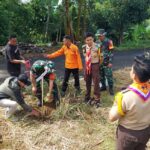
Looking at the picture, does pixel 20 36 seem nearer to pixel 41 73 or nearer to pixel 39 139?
pixel 41 73

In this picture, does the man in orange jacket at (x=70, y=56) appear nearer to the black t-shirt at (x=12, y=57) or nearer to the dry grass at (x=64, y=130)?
the black t-shirt at (x=12, y=57)

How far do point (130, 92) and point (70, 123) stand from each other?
287cm

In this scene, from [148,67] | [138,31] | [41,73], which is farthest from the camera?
[138,31]

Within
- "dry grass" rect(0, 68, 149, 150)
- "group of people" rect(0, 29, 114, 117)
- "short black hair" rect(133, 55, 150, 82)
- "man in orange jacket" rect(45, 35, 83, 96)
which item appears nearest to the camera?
"short black hair" rect(133, 55, 150, 82)

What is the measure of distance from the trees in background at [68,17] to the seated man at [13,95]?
1014 cm

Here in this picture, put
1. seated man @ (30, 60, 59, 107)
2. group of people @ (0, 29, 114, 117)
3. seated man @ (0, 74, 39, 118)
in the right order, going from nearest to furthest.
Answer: seated man @ (0, 74, 39, 118)
group of people @ (0, 29, 114, 117)
seated man @ (30, 60, 59, 107)

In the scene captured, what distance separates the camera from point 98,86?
660cm

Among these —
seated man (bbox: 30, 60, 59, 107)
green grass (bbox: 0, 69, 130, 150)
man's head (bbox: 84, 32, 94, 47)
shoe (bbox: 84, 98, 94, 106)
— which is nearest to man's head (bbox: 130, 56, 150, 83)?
green grass (bbox: 0, 69, 130, 150)

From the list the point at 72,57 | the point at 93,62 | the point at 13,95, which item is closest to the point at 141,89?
the point at 13,95

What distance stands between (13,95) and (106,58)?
8.13 feet

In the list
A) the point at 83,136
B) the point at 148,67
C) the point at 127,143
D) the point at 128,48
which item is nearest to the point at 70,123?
the point at 83,136

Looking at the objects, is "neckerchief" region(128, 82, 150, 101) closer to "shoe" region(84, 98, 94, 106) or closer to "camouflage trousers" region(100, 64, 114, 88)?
"shoe" region(84, 98, 94, 106)

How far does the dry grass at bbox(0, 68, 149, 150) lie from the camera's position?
4.88m

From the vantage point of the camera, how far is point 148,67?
2.80 m
